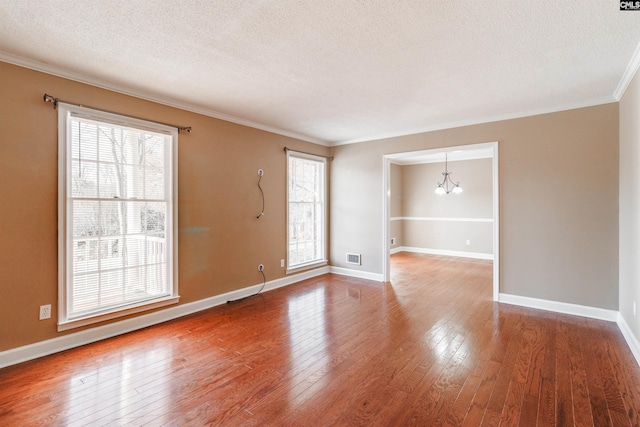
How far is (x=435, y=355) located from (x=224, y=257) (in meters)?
A: 2.86

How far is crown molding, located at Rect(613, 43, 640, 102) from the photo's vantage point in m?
2.47

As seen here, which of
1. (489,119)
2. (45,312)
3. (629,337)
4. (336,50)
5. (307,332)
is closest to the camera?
(336,50)

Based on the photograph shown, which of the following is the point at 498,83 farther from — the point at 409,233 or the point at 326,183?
the point at 409,233

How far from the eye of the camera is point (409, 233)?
29.4 ft

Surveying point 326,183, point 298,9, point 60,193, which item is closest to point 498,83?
point 298,9

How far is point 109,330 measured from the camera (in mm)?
3070

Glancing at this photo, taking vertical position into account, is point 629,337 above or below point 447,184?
below

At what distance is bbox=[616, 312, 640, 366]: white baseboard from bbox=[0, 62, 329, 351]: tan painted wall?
4.18 meters

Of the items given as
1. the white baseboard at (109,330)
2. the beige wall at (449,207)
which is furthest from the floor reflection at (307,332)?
the beige wall at (449,207)

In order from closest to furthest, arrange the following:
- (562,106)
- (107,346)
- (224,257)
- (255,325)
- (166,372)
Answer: (166,372) → (107,346) → (255,325) → (562,106) → (224,257)

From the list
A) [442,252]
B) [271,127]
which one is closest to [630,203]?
[271,127]

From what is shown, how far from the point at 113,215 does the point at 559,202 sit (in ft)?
17.1

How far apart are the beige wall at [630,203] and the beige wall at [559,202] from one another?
177 mm

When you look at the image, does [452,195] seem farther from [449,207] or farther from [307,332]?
[307,332]
